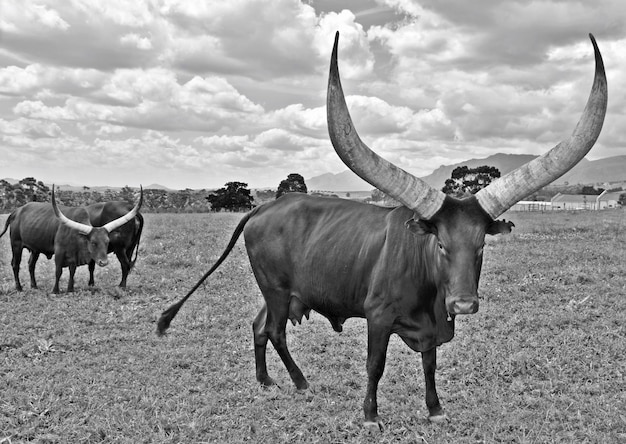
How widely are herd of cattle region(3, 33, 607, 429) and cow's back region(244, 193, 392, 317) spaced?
0.01 meters

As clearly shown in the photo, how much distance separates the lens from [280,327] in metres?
6.05

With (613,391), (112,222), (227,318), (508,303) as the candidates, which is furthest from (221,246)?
(613,391)

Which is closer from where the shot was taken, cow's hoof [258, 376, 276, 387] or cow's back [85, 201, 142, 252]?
cow's hoof [258, 376, 276, 387]

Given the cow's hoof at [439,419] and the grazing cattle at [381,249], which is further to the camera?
the cow's hoof at [439,419]

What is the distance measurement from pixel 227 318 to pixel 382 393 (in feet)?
12.9

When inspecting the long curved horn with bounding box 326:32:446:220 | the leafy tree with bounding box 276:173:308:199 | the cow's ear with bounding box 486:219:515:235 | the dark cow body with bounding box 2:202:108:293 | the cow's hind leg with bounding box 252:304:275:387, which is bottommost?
the cow's hind leg with bounding box 252:304:275:387

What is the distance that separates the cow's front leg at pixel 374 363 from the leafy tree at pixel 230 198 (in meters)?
38.7

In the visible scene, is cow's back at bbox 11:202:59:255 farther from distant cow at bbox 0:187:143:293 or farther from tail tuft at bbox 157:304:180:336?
tail tuft at bbox 157:304:180:336

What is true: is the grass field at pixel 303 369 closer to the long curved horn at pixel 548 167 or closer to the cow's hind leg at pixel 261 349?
the cow's hind leg at pixel 261 349

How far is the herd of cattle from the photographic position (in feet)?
13.6

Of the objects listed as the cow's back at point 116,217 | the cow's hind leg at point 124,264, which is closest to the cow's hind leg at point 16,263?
the cow's back at point 116,217

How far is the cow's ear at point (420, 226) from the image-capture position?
4.29 meters

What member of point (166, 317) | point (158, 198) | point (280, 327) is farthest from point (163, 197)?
point (280, 327)

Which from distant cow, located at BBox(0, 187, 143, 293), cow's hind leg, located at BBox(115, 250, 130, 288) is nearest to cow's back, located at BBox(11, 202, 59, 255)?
distant cow, located at BBox(0, 187, 143, 293)
